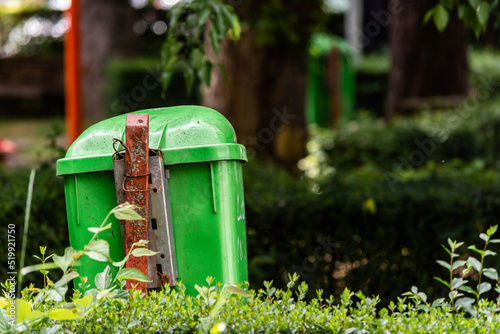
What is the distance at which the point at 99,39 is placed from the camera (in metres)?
15.5

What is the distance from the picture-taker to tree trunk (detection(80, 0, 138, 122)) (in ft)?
49.5

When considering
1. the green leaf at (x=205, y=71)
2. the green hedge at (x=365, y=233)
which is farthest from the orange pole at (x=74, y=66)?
the green hedge at (x=365, y=233)

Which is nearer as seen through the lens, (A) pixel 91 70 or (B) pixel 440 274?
(B) pixel 440 274

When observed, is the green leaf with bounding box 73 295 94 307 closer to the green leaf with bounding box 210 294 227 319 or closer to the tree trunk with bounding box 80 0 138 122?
the green leaf with bounding box 210 294 227 319

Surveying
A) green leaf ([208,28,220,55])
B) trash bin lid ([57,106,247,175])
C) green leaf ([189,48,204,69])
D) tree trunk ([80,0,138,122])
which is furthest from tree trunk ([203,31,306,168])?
tree trunk ([80,0,138,122])

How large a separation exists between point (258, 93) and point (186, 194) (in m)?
4.08

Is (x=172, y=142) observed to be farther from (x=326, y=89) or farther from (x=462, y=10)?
(x=326, y=89)

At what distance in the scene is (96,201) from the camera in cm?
244

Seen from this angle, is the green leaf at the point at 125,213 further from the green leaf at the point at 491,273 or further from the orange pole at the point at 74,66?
the orange pole at the point at 74,66

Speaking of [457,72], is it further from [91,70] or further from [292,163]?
[91,70]

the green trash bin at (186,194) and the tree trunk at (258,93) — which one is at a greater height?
the tree trunk at (258,93)

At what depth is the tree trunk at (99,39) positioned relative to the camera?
1509cm

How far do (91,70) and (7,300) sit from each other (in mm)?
13760

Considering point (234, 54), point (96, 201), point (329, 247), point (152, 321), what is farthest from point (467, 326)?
point (234, 54)
